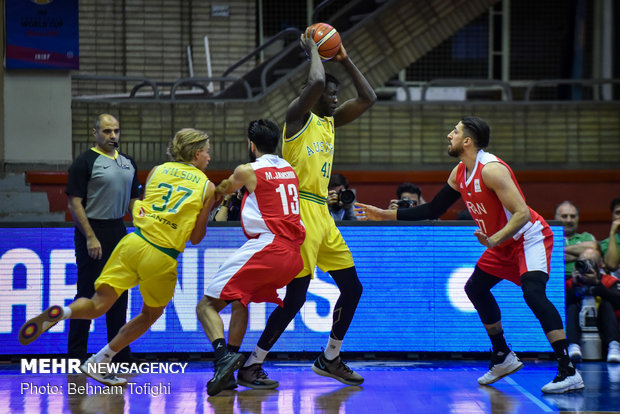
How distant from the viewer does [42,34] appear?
1051cm

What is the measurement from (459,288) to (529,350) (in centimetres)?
86

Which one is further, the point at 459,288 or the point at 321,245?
the point at 459,288

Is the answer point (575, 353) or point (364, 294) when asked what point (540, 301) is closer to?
point (575, 353)

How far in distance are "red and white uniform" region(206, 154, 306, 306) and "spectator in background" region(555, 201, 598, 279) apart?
333 cm

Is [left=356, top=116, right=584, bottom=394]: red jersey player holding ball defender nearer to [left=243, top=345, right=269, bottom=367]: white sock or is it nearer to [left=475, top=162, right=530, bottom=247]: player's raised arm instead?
[left=475, top=162, right=530, bottom=247]: player's raised arm

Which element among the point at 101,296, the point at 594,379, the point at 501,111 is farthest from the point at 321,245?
the point at 501,111

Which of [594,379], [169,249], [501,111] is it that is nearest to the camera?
[169,249]

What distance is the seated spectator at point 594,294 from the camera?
8039 millimetres

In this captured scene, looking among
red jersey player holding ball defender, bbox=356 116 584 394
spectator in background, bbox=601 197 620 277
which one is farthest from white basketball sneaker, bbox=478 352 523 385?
spectator in background, bbox=601 197 620 277

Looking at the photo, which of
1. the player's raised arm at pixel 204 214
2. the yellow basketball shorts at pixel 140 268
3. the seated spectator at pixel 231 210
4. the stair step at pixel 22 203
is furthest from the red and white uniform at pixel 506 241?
the stair step at pixel 22 203

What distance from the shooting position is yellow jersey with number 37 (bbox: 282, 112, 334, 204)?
6422 millimetres

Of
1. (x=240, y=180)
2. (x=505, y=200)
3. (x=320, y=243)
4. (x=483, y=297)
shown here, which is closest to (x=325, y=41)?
(x=240, y=180)

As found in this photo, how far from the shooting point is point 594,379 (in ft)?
22.9

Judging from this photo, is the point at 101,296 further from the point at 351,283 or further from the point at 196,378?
the point at 351,283
